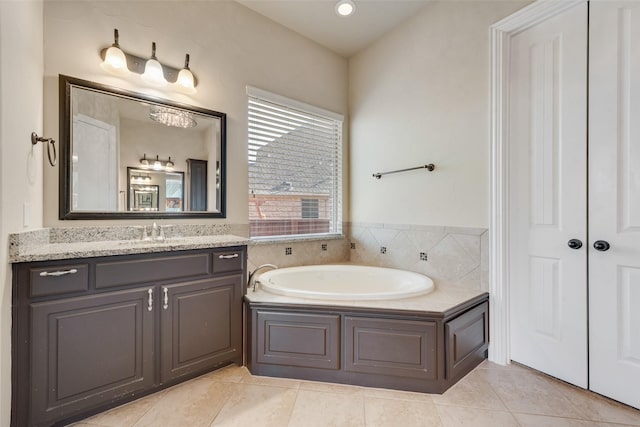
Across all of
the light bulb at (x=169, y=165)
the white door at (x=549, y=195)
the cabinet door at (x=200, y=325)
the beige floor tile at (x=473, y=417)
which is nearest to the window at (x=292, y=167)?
the light bulb at (x=169, y=165)

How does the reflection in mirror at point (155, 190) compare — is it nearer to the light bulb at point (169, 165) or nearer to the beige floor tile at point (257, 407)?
the light bulb at point (169, 165)

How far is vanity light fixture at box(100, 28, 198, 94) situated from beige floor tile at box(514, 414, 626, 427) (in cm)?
300

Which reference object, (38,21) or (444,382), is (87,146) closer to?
(38,21)

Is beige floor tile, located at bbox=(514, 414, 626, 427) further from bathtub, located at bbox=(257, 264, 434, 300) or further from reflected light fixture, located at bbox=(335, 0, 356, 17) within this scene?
reflected light fixture, located at bbox=(335, 0, 356, 17)

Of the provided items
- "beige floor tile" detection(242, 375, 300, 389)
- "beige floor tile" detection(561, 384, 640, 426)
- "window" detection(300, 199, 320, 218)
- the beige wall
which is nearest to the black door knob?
"beige floor tile" detection(561, 384, 640, 426)

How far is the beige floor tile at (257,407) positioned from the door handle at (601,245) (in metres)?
1.97

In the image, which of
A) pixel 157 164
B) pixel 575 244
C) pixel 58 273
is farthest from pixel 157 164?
pixel 575 244

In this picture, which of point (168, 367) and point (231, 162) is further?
point (231, 162)

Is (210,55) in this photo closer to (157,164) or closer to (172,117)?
(172,117)

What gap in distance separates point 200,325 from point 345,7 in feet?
8.90

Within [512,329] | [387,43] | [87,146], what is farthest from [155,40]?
[512,329]

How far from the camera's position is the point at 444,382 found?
5.57 feet

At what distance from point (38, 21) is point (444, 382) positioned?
3229 mm

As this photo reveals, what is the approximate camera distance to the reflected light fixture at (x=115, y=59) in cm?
186
